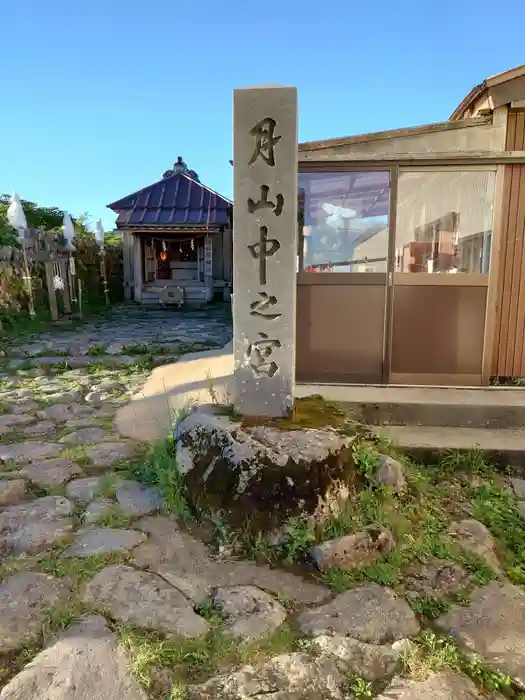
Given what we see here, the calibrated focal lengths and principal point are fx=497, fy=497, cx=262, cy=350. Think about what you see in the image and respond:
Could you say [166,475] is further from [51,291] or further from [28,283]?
[51,291]

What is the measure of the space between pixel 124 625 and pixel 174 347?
7.32 meters

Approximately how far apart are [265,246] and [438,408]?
2.55 meters

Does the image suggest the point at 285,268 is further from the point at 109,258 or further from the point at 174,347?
the point at 109,258

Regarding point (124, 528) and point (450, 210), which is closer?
point (124, 528)

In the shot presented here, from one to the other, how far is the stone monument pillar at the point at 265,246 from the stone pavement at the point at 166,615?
1171 mm

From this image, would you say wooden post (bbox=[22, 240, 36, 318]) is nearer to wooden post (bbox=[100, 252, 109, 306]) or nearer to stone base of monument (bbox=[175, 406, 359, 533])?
wooden post (bbox=[100, 252, 109, 306])

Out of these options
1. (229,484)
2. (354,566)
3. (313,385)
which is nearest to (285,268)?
(229,484)

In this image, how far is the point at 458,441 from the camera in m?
4.50

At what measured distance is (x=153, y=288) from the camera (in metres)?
18.9

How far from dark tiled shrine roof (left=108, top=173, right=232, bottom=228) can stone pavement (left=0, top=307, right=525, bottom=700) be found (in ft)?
46.7

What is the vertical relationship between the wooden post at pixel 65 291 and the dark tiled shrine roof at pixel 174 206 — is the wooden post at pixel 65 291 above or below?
below

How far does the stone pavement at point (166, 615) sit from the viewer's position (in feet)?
6.86

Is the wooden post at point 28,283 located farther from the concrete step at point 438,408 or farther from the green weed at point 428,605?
the green weed at point 428,605

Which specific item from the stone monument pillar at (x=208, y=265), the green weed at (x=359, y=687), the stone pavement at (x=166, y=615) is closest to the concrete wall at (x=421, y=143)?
the stone pavement at (x=166, y=615)
